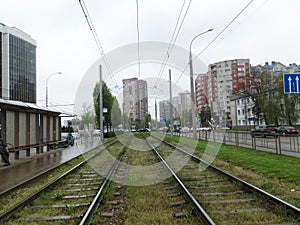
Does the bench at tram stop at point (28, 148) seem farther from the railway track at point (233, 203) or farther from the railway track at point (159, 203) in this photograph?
the railway track at point (233, 203)

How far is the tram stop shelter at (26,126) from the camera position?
1442cm

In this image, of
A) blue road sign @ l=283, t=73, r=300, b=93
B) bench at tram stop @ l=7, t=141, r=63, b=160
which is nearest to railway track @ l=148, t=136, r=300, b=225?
blue road sign @ l=283, t=73, r=300, b=93

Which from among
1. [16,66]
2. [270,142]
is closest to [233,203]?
[270,142]

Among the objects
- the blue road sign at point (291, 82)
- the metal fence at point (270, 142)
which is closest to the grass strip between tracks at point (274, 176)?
the metal fence at point (270, 142)

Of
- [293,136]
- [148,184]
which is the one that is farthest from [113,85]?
[148,184]

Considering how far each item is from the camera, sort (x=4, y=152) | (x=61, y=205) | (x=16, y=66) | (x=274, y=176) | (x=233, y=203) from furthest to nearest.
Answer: (x=16, y=66) → (x=4, y=152) → (x=274, y=176) → (x=61, y=205) → (x=233, y=203)

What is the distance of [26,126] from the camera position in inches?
657

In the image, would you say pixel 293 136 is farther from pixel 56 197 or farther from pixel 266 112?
pixel 266 112

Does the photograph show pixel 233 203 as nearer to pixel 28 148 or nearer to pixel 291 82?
pixel 291 82

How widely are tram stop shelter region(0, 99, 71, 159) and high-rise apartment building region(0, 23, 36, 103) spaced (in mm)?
39820

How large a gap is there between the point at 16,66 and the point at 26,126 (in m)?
51.6

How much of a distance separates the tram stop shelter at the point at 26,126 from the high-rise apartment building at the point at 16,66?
131 feet

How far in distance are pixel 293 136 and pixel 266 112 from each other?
33562 millimetres

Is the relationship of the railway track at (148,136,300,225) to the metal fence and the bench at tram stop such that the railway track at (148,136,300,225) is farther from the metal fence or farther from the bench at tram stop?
the bench at tram stop
